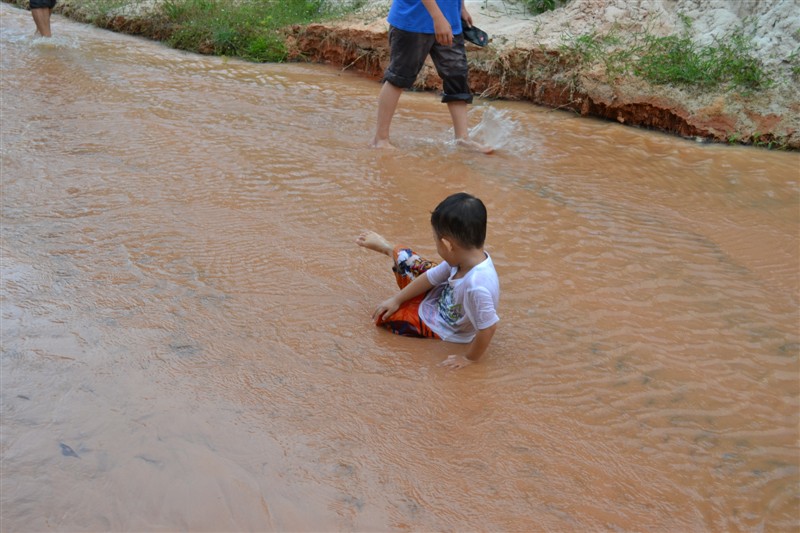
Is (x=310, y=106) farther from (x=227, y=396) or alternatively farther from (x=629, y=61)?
(x=227, y=396)

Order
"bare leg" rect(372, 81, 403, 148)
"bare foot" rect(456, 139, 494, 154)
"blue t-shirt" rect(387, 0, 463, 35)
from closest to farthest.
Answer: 1. "blue t-shirt" rect(387, 0, 463, 35)
2. "bare leg" rect(372, 81, 403, 148)
3. "bare foot" rect(456, 139, 494, 154)

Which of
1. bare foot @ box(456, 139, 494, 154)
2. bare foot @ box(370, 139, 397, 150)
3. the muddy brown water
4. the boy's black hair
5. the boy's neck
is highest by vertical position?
the boy's black hair

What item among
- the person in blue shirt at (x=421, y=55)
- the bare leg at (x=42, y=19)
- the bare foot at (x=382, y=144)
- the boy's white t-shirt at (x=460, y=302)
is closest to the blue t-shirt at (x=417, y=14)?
the person in blue shirt at (x=421, y=55)

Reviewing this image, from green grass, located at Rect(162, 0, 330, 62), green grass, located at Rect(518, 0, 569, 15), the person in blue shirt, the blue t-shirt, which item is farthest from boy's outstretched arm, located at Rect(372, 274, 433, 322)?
green grass, located at Rect(162, 0, 330, 62)

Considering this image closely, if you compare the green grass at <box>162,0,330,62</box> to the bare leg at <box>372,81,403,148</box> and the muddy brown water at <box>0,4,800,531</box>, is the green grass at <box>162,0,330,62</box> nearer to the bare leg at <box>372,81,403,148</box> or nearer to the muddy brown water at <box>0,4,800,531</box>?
the muddy brown water at <box>0,4,800,531</box>

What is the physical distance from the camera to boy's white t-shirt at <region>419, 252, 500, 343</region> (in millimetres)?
2811

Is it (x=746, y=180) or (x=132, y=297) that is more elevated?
(x=746, y=180)

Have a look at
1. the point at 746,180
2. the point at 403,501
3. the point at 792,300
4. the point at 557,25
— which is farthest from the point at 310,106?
the point at 403,501

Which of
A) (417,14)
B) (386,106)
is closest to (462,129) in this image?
(386,106)

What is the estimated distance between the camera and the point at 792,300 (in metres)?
3.51

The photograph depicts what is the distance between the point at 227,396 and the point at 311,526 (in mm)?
670

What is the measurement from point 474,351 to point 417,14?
117 inches

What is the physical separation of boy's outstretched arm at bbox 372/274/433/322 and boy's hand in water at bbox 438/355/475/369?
1.06 ft

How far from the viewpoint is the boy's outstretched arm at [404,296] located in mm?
3068
